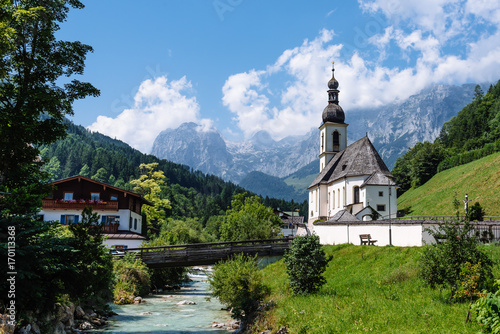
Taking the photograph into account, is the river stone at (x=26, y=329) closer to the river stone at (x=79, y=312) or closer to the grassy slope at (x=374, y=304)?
the river stone at (x=79, y=312)

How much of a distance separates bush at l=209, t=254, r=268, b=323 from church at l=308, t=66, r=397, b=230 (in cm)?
1511

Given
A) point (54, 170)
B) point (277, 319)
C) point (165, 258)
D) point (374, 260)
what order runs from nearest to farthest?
point (277, 319), point (374, 260), point (165, 258), point (54, 170)

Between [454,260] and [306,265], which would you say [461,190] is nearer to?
[306,265]

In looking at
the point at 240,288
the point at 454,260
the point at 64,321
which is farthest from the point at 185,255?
the point at 454,260

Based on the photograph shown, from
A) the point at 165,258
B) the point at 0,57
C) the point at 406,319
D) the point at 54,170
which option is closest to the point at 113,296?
the point at 165,258

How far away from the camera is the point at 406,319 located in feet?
48.6

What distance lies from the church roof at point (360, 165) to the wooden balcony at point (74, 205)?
30.3m

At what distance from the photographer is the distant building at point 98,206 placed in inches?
1791

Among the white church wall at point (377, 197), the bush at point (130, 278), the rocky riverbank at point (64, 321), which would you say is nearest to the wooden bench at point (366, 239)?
the bush at point (130, 278)

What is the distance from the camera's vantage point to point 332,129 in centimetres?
7588

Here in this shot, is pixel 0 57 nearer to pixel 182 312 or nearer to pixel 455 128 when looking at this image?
pixel 182 312

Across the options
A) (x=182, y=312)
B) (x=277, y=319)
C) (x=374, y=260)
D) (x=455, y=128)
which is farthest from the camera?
(x=455, y=128)

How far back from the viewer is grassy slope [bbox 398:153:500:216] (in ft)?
194

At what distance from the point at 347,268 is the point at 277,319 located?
341 inches
